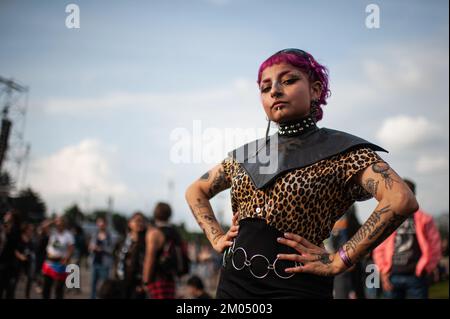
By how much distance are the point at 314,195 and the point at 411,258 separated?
14.3 feet

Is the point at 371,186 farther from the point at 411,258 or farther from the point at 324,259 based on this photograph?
the point at 411,258

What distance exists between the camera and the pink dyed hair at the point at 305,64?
234cm

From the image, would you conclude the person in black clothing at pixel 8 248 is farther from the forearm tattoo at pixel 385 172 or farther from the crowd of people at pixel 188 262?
the forearm tattoo at pixel 385 172

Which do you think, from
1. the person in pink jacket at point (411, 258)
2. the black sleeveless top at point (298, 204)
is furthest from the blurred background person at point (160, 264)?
the black sleeveless top at point (298, 204)

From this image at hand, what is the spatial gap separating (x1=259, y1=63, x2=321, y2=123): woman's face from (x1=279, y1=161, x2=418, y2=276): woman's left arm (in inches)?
18.3

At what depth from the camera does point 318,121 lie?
2.53 meters

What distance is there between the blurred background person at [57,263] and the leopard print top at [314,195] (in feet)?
26.0

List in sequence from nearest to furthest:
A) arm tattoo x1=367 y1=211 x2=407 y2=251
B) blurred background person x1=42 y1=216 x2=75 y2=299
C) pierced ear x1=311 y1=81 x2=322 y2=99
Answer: arm tattoo x1=367 y1=211 x2=407 y2=251, pierced ear x1=311 y1=81 x2=322 y2=99, blurred background person x1=42 y1=216 x2=75 y2=299

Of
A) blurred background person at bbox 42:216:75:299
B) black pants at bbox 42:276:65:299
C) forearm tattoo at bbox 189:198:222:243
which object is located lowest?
black pants at bbox 42:276:65:299

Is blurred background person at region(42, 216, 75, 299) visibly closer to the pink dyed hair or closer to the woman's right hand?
the woman's right hand

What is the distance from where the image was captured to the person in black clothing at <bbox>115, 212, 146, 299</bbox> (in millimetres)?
6629

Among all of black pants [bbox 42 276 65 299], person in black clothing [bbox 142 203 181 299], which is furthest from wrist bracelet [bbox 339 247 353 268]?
black pants [bbox 42 276 65 299]
